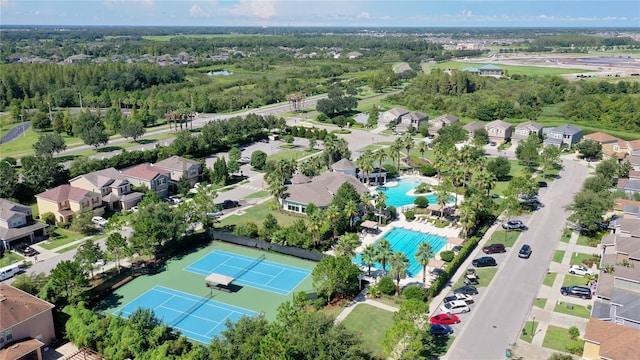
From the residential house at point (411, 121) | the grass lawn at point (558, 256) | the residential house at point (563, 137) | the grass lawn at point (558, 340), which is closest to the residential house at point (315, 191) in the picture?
the grass lawn at point (558, 256)

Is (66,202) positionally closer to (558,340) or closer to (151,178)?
(151,178)

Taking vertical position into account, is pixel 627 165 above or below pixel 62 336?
above

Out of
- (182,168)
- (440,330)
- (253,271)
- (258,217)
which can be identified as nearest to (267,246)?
(253,271)

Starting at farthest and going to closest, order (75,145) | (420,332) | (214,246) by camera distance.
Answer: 1. (75,145)
2. (214,246)
3. (420,332)

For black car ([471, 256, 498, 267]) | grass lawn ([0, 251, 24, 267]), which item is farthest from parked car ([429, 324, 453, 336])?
grass lawn ([0, 251, 24, 267])

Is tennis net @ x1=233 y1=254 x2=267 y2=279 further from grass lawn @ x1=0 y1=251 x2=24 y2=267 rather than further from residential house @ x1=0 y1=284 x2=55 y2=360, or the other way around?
grass lawn @ x1=0 y1=251 x2=24 y2=267

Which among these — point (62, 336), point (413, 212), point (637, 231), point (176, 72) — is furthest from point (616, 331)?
point (176, 72)

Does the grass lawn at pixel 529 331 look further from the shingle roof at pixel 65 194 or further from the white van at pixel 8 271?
the shingle roof at pixel 65 194

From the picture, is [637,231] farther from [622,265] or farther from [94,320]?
[94,320]
